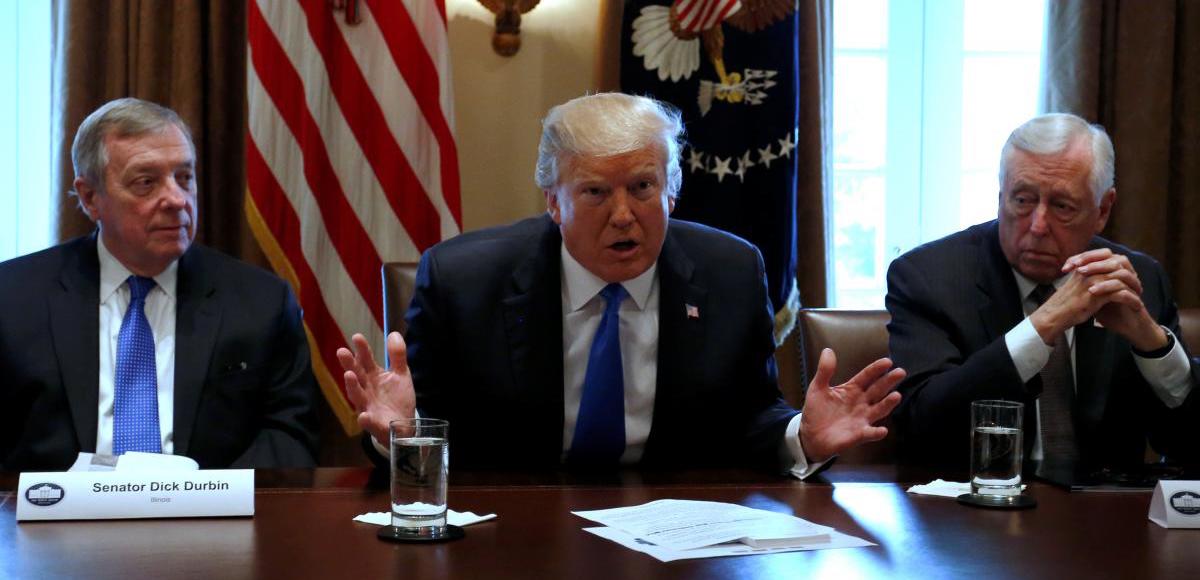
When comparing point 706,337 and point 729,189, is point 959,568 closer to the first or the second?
point 706,337

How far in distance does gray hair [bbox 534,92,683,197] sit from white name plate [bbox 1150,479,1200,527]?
3.84ft

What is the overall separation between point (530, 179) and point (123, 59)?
1331 mm

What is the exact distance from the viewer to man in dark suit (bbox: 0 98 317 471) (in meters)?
2.78

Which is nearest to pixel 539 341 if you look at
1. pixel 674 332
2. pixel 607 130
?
pixel 674 332

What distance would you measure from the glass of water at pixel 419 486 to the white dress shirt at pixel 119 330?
1315mm

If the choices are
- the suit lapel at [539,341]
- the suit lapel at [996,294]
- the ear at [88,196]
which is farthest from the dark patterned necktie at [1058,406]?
the ear at [88,196]

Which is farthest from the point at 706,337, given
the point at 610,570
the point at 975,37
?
the point at 975,37

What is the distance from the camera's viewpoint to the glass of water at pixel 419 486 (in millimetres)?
1682

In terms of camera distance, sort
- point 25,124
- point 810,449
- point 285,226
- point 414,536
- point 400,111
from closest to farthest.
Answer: point 414,536 < point 810,449 < point 285,226 < point 400,111 < point 25,124

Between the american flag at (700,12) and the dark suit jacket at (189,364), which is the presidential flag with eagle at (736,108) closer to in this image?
the american flag at (700,12)

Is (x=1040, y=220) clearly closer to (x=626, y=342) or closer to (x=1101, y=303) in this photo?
(x=1101, y=303)

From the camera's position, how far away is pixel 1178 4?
4.40m

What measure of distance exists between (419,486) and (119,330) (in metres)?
1.45

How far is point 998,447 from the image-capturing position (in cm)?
199
